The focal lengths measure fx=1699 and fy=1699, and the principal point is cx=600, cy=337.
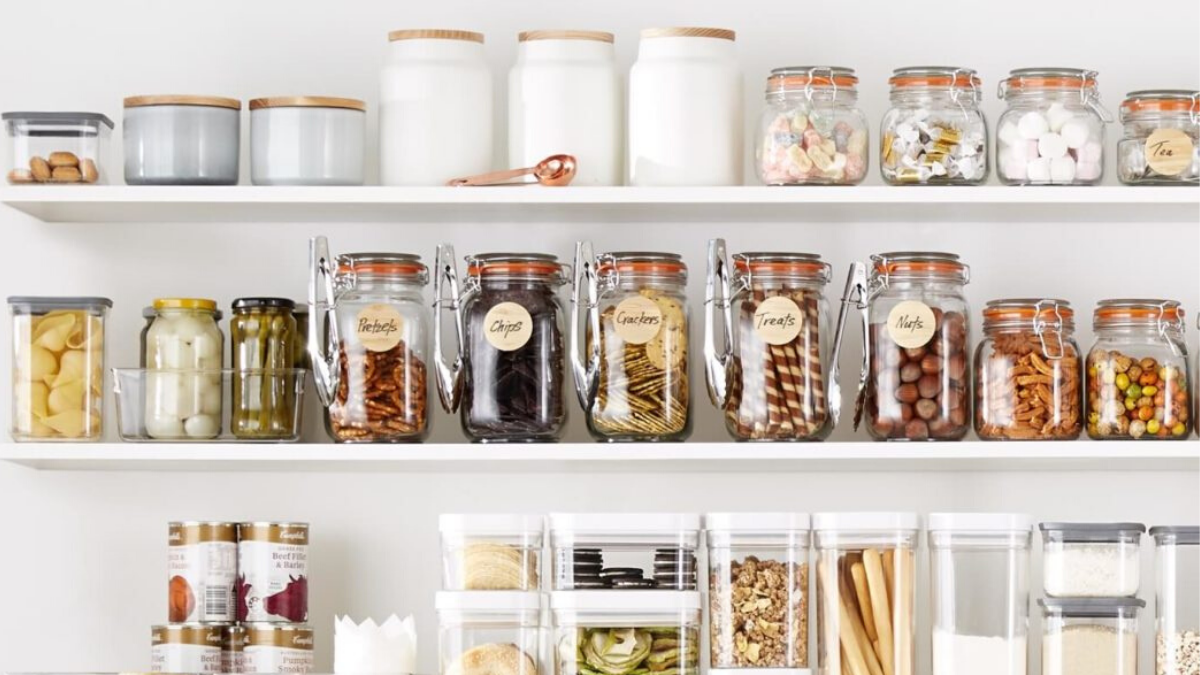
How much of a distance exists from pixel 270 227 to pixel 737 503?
0.67 m

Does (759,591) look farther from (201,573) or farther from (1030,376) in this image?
(201,573)

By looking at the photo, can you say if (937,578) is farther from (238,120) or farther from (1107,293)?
(238,120)

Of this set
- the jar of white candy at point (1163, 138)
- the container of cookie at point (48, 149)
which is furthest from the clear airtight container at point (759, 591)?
the container of cookie at point (48, 149)

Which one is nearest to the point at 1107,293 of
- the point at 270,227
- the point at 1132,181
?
the point at 1132,181

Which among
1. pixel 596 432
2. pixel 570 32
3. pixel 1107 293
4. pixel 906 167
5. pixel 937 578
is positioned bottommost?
pixel 937 578

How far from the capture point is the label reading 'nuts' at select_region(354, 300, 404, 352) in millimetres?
1905

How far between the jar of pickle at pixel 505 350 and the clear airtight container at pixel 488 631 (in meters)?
0.19

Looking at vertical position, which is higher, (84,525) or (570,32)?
(570,32)

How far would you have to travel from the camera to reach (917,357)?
6.22 ft

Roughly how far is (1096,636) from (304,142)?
103 cm

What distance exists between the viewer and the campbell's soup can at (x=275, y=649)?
6.24 feet

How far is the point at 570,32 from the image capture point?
1954 millimetres

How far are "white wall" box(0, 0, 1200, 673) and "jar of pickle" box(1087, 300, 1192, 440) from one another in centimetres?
16

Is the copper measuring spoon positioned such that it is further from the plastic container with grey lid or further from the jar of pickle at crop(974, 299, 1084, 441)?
the jar of pickle at crop(974, 299, 1084, 441)
